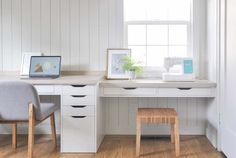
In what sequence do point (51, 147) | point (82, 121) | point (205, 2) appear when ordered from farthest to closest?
point (205, 2)
point (51, 147)
point (82, 121)

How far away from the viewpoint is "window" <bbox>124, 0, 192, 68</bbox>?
4219 millimetres

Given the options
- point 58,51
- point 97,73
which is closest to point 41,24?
point 58,51

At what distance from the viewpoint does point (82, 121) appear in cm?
348

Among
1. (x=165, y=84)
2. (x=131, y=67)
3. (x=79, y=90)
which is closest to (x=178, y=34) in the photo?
(x=131, y=67)

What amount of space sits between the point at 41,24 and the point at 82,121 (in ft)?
4.88

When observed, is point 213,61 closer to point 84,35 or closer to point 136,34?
point 136,34

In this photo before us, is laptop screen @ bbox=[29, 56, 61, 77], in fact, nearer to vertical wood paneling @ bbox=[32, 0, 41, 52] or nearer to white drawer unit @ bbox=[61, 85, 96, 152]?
vertical wood paneling @ bbox=[32, 0, 41, 52]

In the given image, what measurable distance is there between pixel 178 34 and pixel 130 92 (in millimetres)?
1116

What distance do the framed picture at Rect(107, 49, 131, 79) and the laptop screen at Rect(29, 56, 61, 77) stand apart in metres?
0.63

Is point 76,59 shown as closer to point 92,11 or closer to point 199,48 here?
point 92,11

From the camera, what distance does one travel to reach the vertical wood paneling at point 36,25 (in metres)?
4.17

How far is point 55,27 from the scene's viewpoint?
4.19 meters

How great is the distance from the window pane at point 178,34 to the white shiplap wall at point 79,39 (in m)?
0.66

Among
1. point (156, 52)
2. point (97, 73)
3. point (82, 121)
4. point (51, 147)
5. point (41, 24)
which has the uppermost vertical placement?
point (41, 24)
